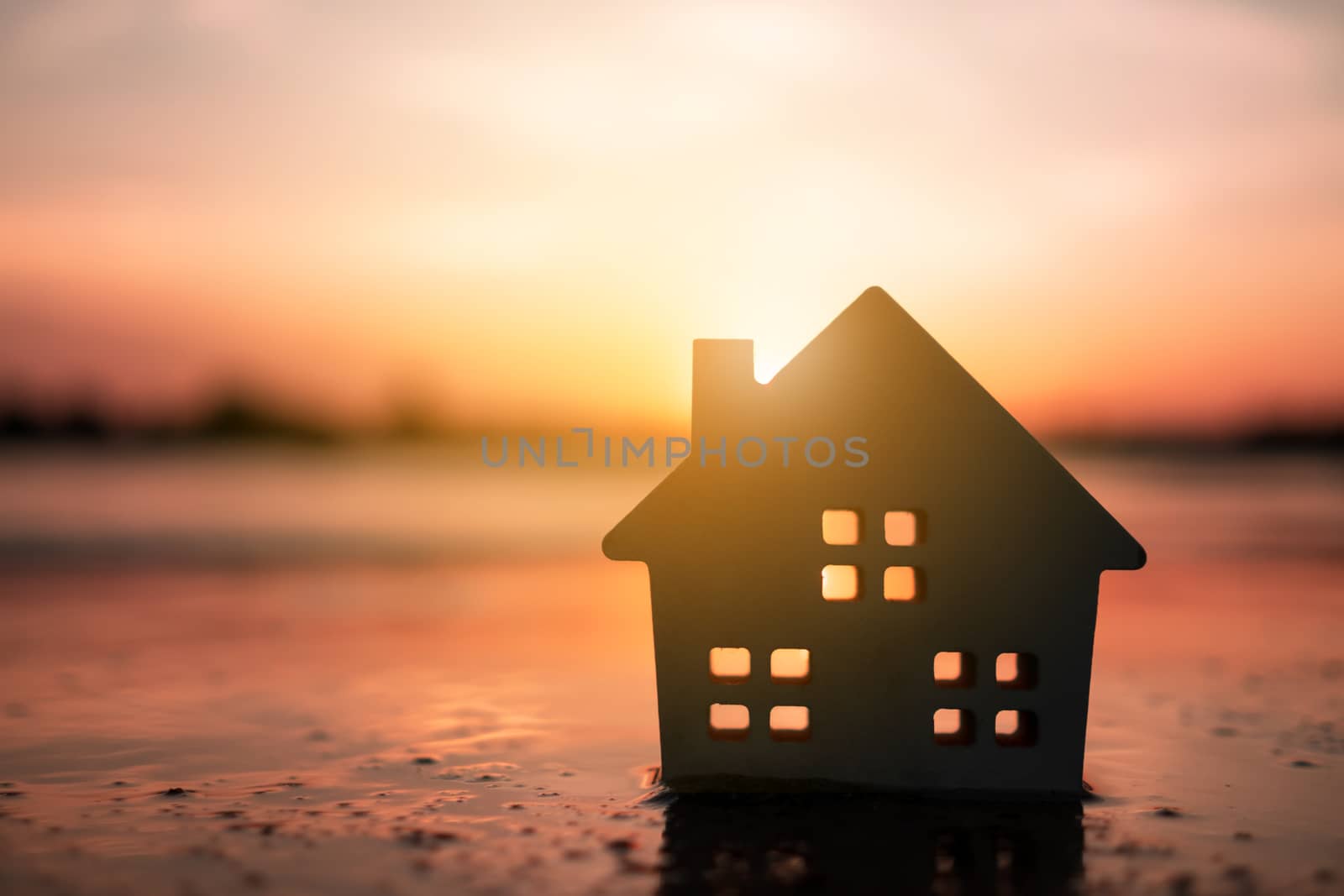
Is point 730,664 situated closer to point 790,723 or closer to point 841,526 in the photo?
point 790,723

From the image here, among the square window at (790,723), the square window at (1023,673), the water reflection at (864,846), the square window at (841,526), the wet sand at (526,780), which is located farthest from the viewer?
the square window at (841,526)

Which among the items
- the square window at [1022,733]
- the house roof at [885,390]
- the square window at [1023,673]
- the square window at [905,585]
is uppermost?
the house roof at [885,390]

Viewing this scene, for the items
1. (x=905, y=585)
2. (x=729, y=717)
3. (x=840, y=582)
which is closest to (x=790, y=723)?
(x=729, y=717)

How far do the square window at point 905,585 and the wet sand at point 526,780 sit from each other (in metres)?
1.82

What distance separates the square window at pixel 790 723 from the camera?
967cm

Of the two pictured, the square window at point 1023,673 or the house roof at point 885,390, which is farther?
the square window at point 1023,673

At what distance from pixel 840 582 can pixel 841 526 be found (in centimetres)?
170

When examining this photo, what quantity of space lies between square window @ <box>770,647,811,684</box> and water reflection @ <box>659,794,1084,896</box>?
1.02 meters

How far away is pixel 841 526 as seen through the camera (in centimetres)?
1183

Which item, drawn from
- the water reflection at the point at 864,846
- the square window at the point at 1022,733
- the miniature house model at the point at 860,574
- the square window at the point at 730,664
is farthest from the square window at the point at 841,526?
the water reflection at the point at 864,846

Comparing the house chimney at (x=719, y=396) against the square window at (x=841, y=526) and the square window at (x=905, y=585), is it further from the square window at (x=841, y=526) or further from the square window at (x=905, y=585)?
the square window at (x=905, y=585)

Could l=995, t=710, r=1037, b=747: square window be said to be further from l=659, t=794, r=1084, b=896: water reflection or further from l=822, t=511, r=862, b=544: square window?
l=822, t=511, r=862, b=544: square window

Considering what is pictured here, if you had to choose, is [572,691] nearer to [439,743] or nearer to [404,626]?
[439,743]

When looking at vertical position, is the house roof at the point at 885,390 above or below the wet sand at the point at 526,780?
above
